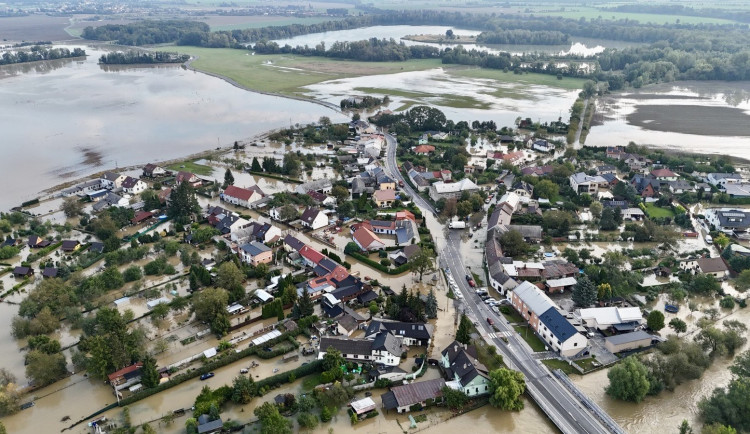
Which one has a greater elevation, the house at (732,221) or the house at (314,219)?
the house at (732,221)

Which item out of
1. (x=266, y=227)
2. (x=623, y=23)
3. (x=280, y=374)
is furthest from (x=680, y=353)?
(x=623, y=23)

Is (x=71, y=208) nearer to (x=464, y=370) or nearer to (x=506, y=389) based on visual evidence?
(x=464, y=370)

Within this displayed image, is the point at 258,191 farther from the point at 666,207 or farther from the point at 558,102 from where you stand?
the point at 558,102

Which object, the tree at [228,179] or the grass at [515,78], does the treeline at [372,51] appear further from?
the tree at [228,179]

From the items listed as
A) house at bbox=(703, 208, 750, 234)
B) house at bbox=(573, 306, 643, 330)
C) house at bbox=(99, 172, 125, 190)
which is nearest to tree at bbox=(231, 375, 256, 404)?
house at bbox=(573, 306, 643, 330)

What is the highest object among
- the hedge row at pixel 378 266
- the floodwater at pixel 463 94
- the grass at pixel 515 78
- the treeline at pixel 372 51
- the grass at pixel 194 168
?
the treeline at pixel 372 51

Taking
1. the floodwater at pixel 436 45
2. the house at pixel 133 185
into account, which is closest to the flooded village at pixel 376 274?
the house at pixel 133 185
